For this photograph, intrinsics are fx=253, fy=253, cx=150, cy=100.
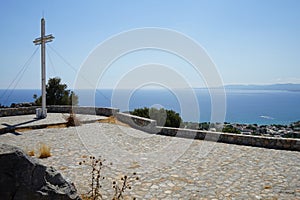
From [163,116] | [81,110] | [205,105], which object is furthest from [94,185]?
[205,105]

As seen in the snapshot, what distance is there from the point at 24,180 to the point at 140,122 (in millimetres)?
8911

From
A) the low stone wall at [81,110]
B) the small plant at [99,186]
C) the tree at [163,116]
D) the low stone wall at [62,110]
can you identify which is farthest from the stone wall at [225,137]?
the small plant at [99,186]

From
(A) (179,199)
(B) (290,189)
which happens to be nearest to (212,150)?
(B) (290,189)

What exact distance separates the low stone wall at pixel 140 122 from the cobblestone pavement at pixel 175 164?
0.60 meters

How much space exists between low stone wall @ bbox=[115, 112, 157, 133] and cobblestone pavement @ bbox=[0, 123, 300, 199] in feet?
1.98

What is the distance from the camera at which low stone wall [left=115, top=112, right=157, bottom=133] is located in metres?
10.8

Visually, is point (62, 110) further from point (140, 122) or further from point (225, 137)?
point (225, 137)

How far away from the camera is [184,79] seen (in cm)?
1162

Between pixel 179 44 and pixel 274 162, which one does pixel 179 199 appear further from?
pixel 179 44

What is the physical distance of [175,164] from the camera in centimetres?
636

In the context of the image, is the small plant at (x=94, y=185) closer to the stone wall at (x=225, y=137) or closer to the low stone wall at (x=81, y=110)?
the stone wall at (x=225, y=137)

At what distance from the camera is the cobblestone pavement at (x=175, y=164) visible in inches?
181

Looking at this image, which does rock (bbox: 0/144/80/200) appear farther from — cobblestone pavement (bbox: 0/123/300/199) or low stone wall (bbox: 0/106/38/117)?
low stone wall (bbox: 0/106/38/117)

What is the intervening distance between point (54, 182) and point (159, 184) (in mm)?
2420
